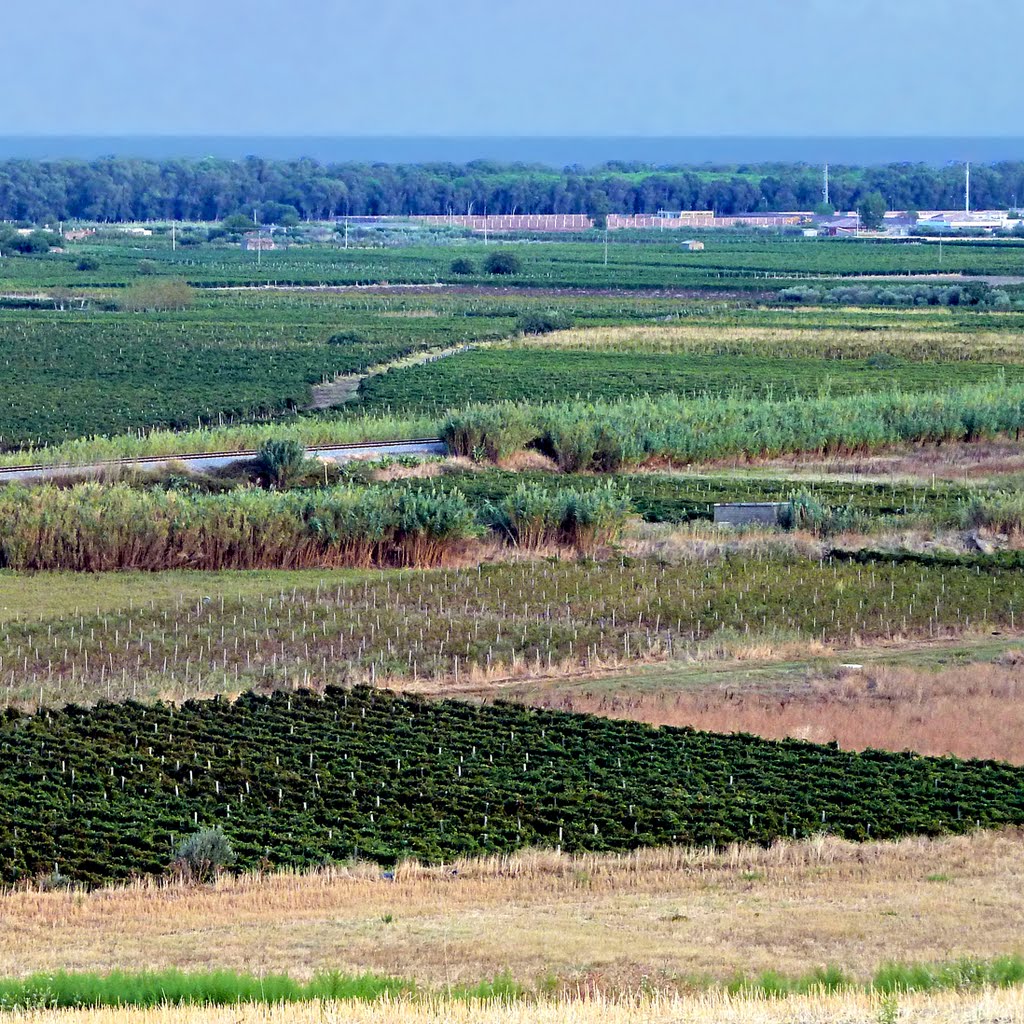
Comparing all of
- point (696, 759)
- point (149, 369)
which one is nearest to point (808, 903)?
point (696, 759)

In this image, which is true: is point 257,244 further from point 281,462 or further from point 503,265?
point 281,462

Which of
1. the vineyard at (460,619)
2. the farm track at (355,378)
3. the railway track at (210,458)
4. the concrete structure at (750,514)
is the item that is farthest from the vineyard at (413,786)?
the farm track at (355,378)

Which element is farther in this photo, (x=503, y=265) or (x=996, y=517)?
(x=503, y=265)

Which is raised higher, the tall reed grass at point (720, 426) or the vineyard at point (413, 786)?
the tall reed grass at point (720, 426)

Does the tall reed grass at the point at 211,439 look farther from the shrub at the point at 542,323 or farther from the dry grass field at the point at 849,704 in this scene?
the shrub at the point at 542,323

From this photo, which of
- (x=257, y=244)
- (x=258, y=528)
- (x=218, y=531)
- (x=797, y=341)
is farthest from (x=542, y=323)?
(x=257, y=244)

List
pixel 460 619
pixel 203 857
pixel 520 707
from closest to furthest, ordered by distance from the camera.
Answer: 1. pixel 203 857
2. pixel 520 707
3. pixel 460 619

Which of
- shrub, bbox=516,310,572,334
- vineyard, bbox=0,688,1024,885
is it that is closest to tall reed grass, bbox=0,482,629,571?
vineyard, bbox=0,688,1024,885
